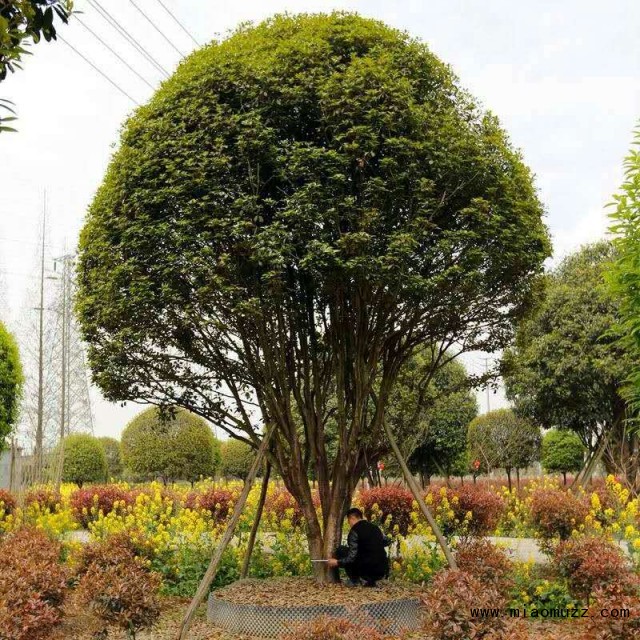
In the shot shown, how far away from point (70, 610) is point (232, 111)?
5.70m

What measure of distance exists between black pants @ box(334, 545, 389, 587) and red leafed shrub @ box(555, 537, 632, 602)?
1.78 m

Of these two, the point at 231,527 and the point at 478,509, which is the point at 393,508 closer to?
the point at 478,509

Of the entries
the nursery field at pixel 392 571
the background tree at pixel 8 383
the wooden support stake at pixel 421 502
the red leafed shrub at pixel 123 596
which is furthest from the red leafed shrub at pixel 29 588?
the wooden support stake at pixel 421 502

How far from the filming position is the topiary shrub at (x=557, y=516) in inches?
376

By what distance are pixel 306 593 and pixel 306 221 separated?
3.50 m

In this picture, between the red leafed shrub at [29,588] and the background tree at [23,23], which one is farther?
the red leafed shrub at [29,588]

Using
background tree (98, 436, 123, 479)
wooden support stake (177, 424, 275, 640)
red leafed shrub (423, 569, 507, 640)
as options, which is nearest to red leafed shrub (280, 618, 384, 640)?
red leafed shrub (423, 569, 507, 640)

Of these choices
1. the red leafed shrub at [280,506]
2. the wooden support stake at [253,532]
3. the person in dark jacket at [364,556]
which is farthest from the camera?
the red leafed shrub at [280,506]

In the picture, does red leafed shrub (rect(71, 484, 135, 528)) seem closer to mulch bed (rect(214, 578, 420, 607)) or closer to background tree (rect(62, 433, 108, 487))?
mulch bed (rect(214, 578, 420, 607))

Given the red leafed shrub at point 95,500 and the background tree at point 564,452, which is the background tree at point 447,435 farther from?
the red leafed shrub at point 95,500

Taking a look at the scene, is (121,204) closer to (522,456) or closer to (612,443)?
(612,443)

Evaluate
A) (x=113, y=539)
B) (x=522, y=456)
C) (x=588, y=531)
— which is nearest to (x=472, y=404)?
(x=522, y=456)

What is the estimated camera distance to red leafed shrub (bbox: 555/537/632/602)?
7078mm

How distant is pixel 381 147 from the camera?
6895mm
